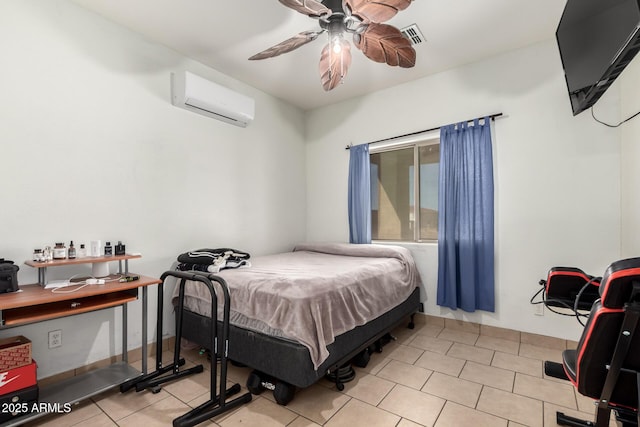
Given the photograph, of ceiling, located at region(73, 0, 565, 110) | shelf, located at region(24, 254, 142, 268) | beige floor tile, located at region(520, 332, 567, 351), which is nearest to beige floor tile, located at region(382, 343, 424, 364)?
beige floor tile, located at region(520, 332, 567, 351)

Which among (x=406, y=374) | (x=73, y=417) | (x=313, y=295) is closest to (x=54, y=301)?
(x=73, y=417)

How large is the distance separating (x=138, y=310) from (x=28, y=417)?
1.01 meters

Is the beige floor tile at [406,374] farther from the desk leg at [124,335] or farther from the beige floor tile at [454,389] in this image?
the desk leg at [124,335]

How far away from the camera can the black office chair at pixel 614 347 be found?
3.34ft

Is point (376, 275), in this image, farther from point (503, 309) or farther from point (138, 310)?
point (138, 310)

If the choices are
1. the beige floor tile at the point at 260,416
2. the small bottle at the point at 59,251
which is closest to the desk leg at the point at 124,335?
the small bottle at the point at 59,251

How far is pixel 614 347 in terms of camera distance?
3.59 ft

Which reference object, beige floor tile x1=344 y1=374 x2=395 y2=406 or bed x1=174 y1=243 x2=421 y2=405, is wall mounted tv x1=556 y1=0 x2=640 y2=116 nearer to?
bed x1=174 y1=243 x2=421 y2=405

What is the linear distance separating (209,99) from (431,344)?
3187 mm

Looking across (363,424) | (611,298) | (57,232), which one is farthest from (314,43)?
(363,424)

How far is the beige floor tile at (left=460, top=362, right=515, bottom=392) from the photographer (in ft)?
7.16

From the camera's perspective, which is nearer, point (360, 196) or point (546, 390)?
point (546, 390)

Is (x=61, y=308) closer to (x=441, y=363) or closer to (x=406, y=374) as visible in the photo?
(x=406, y=374)

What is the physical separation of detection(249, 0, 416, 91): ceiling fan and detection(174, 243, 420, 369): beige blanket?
149 centimetres
